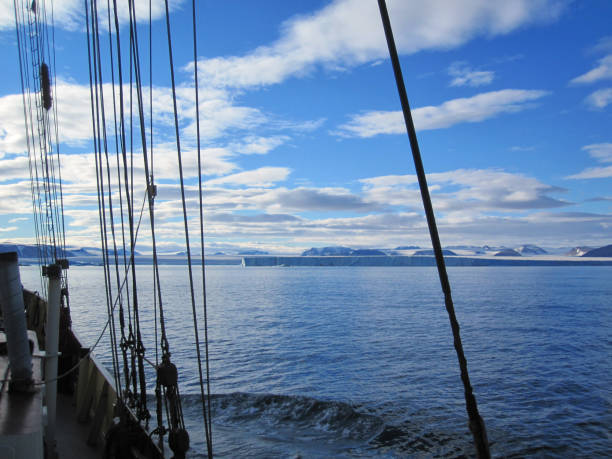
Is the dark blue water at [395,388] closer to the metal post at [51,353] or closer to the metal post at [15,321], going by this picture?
the metal post at [51,353]

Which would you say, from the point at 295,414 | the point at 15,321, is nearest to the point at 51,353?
the point at 15,321

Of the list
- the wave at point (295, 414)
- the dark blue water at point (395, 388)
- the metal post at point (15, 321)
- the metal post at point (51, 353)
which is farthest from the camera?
the wave at point (295, 414)

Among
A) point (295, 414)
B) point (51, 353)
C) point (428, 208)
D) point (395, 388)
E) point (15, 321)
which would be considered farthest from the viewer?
point (395, 388)

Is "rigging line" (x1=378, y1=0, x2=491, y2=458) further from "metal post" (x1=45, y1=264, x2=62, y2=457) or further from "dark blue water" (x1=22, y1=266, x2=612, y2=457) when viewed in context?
"dark blue water" (x1=22, y1=266, x2=612, y2=457)

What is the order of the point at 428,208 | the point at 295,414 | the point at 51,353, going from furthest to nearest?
the point at 295,414
the point at 51,353
the point at 428,208

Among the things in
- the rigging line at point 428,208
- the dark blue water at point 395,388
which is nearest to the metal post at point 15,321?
the rigging line at point 428,208

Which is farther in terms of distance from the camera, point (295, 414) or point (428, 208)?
point (295, 414)

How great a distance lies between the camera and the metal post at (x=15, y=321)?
3168mm

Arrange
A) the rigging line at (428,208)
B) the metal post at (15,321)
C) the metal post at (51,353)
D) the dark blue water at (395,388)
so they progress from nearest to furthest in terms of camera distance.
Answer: the rigging line at (428,208), the metal post at (15,321), the metal post at (51,353), the dark blue water at (395,388)

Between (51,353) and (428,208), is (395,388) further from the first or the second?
(428,208)

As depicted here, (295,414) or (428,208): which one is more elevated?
(428,208)

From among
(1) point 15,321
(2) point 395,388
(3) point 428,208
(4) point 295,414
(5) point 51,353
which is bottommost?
(2) point 395,388

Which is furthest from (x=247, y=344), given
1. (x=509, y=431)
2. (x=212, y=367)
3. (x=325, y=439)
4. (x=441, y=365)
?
(x=509, y=431)

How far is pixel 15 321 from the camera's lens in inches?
131
